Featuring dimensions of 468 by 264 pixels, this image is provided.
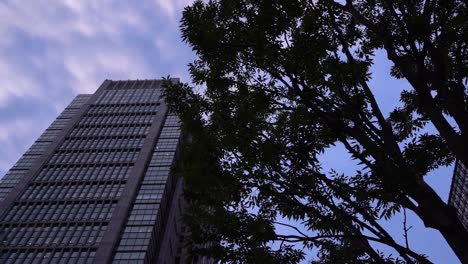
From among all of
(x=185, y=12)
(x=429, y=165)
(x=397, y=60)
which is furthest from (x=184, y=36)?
(x=429, y=165)

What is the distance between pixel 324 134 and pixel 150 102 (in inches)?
3736

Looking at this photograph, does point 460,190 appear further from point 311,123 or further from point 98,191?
point 311,123

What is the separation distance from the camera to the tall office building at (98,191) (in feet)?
203

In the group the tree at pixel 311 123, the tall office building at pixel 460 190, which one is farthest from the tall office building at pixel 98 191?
the tall office building at pixel 460 190

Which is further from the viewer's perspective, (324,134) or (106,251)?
(106,251)

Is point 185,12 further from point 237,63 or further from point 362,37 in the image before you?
point 362,37

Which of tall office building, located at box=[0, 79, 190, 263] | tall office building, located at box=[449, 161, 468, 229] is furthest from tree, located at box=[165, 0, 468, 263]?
tall office building, located at box=[449, 161, 468, 229]

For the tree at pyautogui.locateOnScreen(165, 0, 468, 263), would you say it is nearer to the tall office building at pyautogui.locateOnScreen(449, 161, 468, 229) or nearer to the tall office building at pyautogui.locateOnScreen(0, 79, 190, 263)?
the tall office building at pyautogui.locateOnScreen(0, 79, 190, 263)

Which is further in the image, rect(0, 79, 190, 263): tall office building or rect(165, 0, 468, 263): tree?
rect(0, 79, 190, 263): tall office building

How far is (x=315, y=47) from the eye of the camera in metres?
9.09

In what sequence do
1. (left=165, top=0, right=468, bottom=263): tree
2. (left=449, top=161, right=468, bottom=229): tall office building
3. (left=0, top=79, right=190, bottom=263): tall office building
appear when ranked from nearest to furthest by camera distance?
(left=165, top=0, right=468, bottom=263): tree
(left=0, top=79, right=190, bottom=263): tall office building
(left=449, top=161, right=468, bottom=229): tall office building

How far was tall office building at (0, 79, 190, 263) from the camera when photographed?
6181 cm

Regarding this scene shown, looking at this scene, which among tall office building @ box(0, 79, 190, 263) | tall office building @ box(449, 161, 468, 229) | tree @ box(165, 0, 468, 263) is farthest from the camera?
tall office building @ box(449, 161, 468, 229)

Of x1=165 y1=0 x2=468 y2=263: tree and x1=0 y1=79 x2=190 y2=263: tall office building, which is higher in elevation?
x1=0 y1=79 x2=190 y2=263: tall office building
